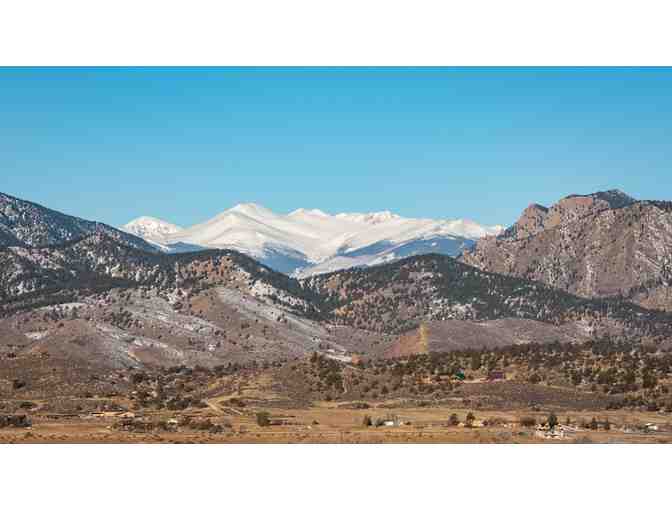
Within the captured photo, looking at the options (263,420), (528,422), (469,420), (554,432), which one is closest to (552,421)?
(528,422)

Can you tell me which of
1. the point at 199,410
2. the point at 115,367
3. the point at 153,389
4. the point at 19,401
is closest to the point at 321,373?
the point at 153,389

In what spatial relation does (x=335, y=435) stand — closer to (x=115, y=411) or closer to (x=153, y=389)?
(x=115, y=411)

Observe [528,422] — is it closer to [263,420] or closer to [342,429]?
[342,429]

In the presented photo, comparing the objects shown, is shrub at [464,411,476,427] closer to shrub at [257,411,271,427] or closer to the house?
the house

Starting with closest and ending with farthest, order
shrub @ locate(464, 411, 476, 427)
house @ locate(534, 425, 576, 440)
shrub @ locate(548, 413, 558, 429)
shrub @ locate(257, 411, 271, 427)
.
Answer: house @ locate(534, 425, 576, 440) < shrub @ locate(548, 413, 558, 429) < shrub @ locate(464, 411, 476, 427) < shrub @ locate(257, 411, 271, 427)

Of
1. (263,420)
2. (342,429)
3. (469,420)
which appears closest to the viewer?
(342,429)

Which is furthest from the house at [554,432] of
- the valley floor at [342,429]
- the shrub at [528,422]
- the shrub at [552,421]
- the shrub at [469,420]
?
the shrub at [469,420]

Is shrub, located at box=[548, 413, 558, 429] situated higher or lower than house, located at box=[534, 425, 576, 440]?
higher

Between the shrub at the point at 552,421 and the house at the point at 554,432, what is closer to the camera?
the house at the point at 554,432

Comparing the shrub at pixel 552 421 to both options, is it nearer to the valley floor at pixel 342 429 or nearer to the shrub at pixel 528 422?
the shrub at pixel 528 422

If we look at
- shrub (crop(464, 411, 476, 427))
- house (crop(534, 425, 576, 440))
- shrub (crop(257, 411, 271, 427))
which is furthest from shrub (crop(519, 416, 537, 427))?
shrub (crop(257, 411, 271, 427))

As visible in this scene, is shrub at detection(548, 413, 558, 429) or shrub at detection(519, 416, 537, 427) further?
shrub at detection(519, 416, 537, 427)

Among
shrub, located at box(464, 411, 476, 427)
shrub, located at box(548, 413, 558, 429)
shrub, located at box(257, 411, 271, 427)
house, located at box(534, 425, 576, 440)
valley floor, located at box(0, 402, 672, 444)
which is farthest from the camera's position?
shrub, located at box(257, 411, 271, 427)
